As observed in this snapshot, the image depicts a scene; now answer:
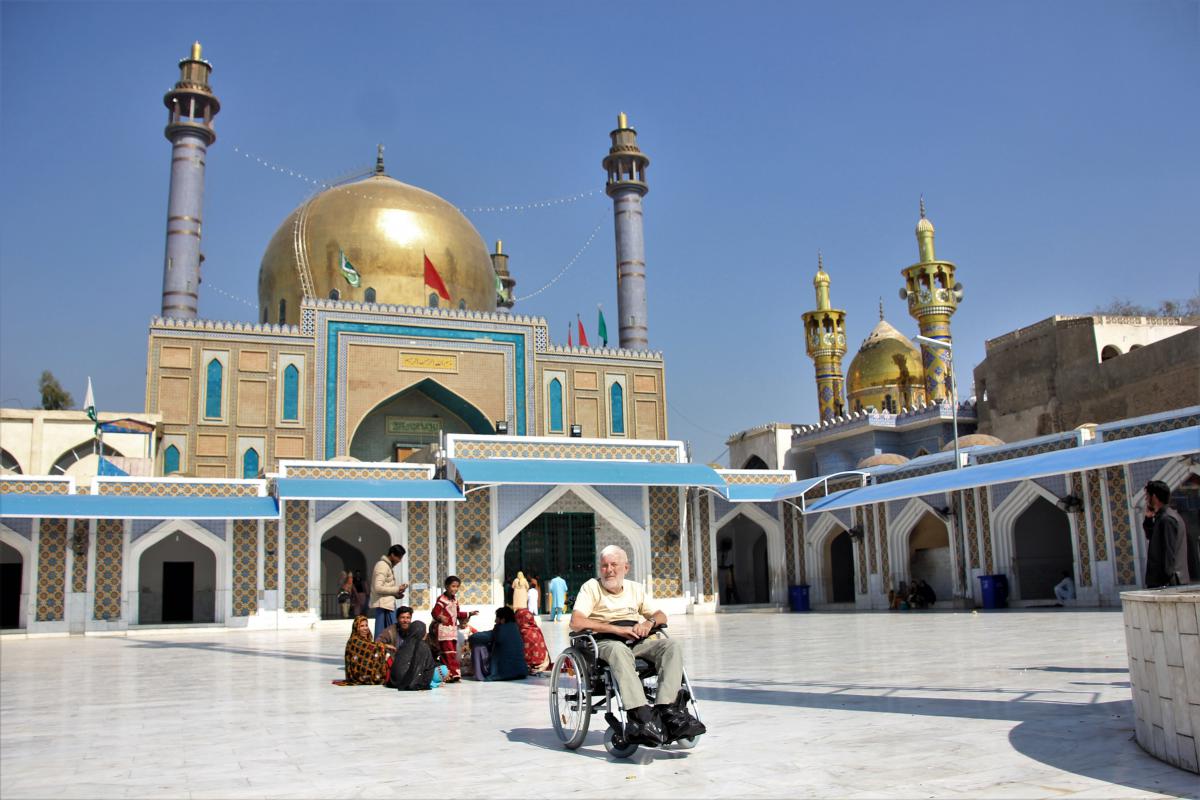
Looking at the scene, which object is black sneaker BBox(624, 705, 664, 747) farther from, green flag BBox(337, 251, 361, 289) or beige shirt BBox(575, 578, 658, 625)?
green flag BBox(337, 251, 361, 289)

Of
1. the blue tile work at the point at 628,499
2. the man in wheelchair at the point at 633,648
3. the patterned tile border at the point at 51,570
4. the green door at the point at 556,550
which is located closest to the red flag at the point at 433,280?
the green door at the point at 556,550

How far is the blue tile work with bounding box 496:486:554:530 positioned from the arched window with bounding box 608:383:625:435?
787 centimetres

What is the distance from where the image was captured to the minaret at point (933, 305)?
96.5 feet

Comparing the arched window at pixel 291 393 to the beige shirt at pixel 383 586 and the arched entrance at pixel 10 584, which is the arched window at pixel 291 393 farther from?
the beige shirt at pixel 383 586

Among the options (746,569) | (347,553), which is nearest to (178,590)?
(347,553)

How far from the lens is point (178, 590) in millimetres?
20375

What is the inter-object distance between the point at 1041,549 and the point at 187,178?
2053cm

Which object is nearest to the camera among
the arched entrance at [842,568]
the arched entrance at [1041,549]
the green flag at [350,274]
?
the arched entrance at [1041,549]

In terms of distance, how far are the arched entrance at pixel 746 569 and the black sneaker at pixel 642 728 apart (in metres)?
21.3

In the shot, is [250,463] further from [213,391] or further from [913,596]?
[913,596]

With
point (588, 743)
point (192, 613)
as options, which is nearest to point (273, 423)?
point (192, 613)

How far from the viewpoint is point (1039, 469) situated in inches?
567

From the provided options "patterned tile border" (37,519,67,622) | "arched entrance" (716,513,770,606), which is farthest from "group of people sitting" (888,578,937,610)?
"patterned tile border" (37,519,67,622)

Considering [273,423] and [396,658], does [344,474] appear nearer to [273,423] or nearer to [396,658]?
[273,423]
